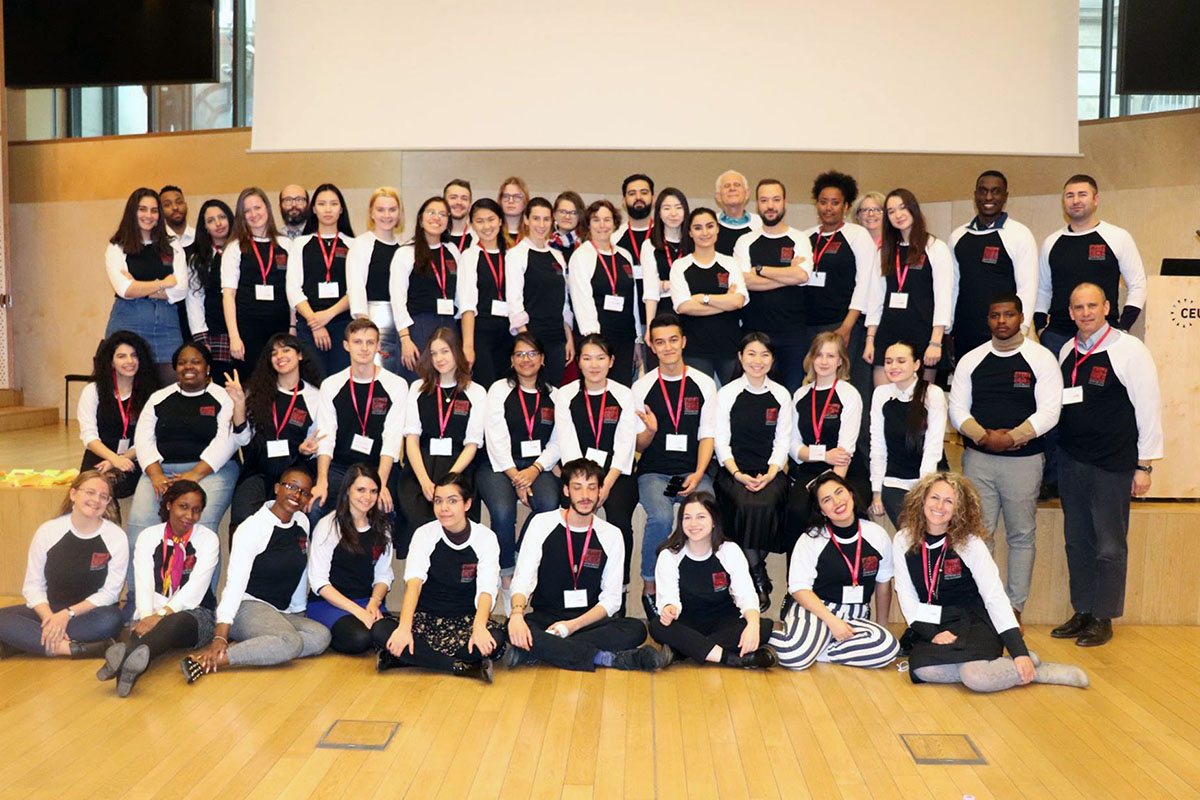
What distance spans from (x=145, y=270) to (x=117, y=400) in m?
0.78

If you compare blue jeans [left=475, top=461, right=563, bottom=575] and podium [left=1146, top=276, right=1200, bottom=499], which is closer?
blue jeans [left=475, top=461, right=563, bottom=575]

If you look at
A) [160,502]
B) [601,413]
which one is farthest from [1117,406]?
[160,502]

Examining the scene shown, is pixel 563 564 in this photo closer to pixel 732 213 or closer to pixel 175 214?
pixel 732 213

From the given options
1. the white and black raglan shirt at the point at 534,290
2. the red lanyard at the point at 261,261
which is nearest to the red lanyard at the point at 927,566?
the white and black raglan shirt at the point at 534,290

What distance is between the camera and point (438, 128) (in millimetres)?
6754

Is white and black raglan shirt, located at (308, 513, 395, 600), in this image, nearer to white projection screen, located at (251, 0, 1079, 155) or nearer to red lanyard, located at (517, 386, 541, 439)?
red lanyard, located at (517, 386, 541, 439)

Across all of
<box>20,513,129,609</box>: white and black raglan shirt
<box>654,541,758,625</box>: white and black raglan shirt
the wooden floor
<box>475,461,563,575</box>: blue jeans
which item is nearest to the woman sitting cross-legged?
the wooden floor

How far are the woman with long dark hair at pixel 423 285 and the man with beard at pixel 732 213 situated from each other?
146cm

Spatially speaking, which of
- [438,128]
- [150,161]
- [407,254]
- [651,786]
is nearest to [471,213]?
[407,254]

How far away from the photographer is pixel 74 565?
4.87 meters

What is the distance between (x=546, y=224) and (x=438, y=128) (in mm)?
1585

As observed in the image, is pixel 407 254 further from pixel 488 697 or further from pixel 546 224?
pixel 488 697

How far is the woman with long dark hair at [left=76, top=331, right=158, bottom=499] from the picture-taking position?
5445mm

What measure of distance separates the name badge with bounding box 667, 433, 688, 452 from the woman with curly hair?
108 centimetres
